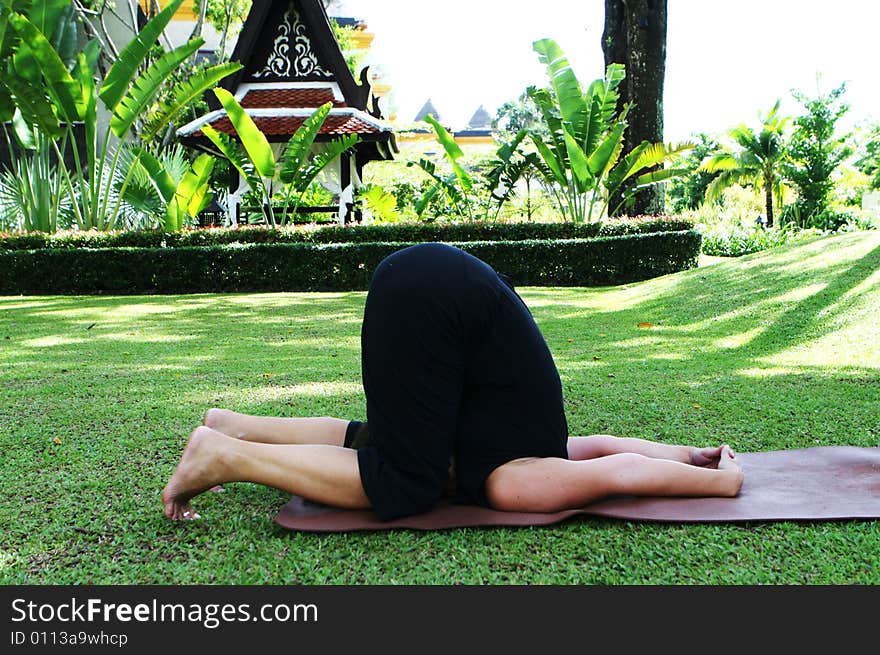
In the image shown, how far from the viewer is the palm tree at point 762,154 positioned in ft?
88.1

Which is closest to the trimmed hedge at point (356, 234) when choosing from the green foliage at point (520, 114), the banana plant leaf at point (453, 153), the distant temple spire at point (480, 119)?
the banana plant leaf at point (453, 153)

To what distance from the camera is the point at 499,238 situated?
13414 millimetres

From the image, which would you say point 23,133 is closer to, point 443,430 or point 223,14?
point 223,14

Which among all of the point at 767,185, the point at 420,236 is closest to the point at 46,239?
the point at 420,236

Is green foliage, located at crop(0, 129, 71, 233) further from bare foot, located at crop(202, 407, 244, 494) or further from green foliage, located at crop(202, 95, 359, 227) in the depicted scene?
bare foot, located at crop(202, 407, 244, 494)

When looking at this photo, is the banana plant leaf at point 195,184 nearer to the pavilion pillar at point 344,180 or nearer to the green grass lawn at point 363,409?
the pavilion pillar at point 344,180

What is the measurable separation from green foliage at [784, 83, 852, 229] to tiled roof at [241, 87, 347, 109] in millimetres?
16440

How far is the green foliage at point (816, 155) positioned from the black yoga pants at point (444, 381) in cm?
2583

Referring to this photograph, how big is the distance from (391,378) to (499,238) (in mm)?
11028

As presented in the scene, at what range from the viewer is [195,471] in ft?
8.67

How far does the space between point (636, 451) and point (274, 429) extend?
4.60ft

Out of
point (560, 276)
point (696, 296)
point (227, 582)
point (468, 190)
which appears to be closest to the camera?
point (227, 582)

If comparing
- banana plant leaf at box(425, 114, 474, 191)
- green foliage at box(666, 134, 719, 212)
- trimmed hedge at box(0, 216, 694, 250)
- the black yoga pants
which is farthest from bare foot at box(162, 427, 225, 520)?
green foliage at box(666, 134, 719, 212)

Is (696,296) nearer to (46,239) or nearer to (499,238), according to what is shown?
(499,238)
